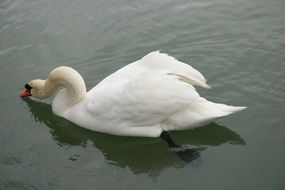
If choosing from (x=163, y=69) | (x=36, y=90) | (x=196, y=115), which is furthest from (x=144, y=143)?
(x=36, y=90)

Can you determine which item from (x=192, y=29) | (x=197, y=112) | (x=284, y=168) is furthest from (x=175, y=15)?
(x=284, y=168)

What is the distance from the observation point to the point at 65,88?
7.28 m

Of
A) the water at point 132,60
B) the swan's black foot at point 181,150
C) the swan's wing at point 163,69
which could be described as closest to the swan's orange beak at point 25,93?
the water at point 132,60

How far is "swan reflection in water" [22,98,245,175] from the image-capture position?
6371 millimetres

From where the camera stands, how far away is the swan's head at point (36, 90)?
7.47 metres

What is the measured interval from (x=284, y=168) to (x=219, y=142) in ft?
3.27

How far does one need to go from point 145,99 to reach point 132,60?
2.28m

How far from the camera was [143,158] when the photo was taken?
651 cm

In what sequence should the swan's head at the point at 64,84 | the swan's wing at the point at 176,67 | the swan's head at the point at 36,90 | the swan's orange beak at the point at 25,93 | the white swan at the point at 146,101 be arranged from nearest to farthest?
the white swan at the point at 146,101
the swan's wing at the point at 176,67
the swan's head at the point at 64,84
the swan's head at the point at 36,90
the swan's orange beak at the point at 25,93

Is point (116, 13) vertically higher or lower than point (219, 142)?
higher

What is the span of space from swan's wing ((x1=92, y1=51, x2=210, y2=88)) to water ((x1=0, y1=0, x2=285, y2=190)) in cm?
74

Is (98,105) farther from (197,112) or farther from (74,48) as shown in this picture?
(74,48)

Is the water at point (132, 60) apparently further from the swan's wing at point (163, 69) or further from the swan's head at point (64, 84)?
the swan's wing at point (163, 69)

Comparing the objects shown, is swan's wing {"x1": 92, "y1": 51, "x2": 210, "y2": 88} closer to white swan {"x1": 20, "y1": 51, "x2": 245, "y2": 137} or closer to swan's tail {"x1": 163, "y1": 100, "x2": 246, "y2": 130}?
white swan {"x1": 20, "y1": 51, "x2": 245, "y2": 137}
